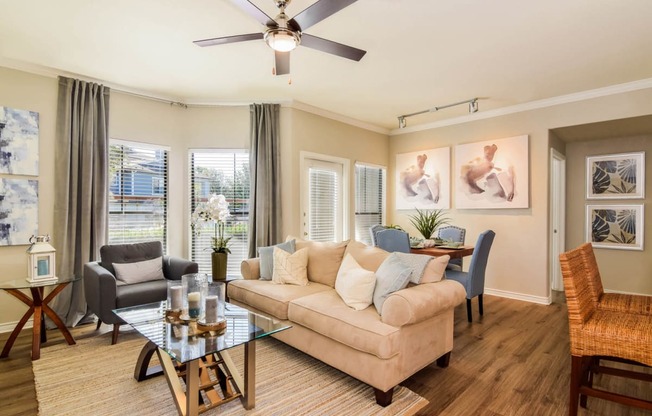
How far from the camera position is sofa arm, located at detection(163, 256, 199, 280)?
3.71 metres

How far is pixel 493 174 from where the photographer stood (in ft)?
16.3

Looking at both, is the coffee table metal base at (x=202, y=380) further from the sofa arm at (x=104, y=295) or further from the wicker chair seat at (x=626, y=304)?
the wicker chair seat at (x=626, y=304)

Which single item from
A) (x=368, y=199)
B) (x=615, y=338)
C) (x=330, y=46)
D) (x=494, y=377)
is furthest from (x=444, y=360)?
(x=368, y=199)

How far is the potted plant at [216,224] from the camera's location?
414cm

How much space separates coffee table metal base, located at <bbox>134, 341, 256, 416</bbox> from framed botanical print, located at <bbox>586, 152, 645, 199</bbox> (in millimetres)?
5525

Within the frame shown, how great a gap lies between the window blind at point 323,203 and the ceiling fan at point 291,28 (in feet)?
8.89

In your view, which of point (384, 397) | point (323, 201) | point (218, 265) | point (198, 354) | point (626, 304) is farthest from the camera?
point (323, 201)

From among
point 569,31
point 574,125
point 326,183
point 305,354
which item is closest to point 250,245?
point 326,183

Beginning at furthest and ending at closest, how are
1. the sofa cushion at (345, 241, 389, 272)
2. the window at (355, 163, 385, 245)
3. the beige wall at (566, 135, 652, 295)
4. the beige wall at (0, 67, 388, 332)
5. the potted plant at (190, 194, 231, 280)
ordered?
the window at (355, 163, 385, 245) < the beige wall at (566, 135, 652, 295) < the potted plant at (190, 194, 231, 280) < the beige wall at (0, 67, 388, 332) < the sofa cushion at (345, 241, 389, 272)

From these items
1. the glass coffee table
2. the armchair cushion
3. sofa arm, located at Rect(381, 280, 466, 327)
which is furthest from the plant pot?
sofa arm, located at Rect(381, 280, 466, 327)

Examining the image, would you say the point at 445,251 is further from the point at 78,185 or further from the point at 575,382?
the point at 78,185

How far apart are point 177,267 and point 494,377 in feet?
10.8

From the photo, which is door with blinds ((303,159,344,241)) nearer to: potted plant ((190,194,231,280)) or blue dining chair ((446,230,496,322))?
potted plant ((190,194,231,280))

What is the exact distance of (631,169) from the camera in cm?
477
